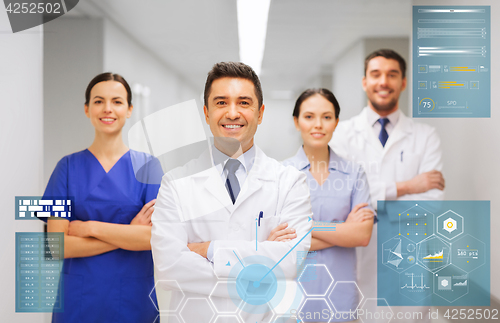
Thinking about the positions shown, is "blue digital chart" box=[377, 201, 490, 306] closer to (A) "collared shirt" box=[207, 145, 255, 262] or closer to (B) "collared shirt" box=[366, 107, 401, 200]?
(B) "collared shirt" box=[366, 107, 401, 200]

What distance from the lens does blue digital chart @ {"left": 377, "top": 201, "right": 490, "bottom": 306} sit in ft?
5.63

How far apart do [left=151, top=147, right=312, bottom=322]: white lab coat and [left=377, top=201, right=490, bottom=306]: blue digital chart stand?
46 centimetres

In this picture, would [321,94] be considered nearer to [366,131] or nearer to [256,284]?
[366,131]

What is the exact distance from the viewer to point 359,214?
1690mm

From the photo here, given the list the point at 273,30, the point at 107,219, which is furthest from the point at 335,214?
the point at 107,219

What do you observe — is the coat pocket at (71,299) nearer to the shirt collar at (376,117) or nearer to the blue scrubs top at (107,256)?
the blue scrubs top at (107,256)

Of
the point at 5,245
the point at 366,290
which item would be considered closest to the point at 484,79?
the point at 366,290

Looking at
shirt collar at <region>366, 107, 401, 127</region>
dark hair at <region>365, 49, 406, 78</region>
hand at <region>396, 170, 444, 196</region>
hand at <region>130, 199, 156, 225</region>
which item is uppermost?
dark hair at <region>365, 49, 406, 78</region>

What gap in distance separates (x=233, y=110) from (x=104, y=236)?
804mm

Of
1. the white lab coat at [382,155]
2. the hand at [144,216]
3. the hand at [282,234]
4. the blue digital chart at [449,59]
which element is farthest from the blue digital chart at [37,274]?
the blue digital chart at [449,59]

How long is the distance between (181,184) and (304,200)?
0.54m

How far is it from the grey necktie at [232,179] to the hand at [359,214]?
53 centimetres

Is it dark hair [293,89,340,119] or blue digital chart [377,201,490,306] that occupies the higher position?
dark hair [293,89,340,119]
